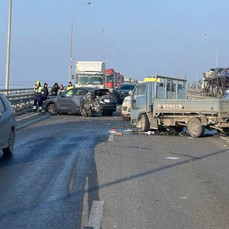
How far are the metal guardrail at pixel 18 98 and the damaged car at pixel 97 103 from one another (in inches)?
146

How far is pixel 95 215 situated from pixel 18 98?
75.2 ft

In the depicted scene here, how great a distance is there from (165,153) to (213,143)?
3327 mm

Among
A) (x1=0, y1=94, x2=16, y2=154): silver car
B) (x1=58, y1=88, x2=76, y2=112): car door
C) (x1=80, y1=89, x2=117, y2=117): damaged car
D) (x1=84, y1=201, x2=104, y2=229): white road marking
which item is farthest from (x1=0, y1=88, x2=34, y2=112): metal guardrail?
(x1=84, y1=201, x2=104, y2=229): white road marking

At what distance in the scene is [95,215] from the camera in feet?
21.1

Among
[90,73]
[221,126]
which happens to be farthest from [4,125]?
[90,73]

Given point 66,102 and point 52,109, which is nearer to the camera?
point 66,102

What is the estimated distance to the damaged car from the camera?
28.0 metres

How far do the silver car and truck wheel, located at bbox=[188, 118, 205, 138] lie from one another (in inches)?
274

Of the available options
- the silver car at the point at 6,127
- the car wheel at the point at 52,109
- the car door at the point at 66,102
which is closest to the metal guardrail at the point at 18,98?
the car wheel at the point at 52,109

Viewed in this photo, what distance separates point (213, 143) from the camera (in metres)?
15.7

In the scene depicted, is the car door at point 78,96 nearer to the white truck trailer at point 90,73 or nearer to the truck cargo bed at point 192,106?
the truck cargo bed at point 192,106

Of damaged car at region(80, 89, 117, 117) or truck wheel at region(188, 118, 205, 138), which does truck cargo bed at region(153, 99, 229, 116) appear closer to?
truck wheel at region(188, 118, 205, 138)

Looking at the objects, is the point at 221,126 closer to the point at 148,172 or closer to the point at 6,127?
the point at 148,172

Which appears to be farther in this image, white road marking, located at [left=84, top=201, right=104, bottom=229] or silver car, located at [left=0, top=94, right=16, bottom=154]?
silver car, located at [left=0, top=94, right=16, bottom=154]
